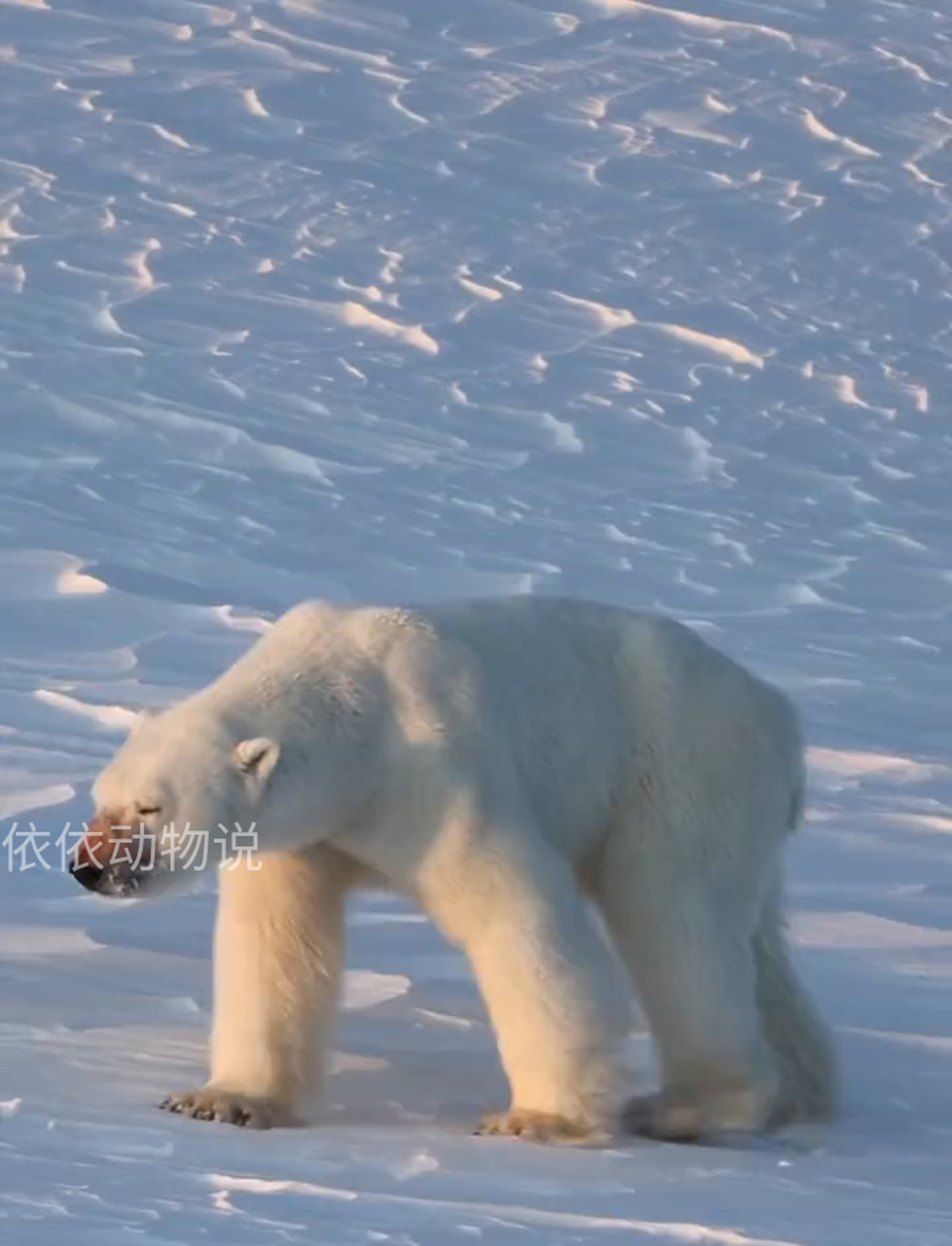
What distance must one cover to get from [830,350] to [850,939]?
31.5ft

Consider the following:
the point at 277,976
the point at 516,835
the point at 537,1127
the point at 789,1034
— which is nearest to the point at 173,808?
the point at 277,976

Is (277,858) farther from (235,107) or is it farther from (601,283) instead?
(235,107)

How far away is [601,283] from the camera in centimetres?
1584

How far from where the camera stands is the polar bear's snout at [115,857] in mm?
4207

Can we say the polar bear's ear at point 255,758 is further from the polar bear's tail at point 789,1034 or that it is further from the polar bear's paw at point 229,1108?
the polar bear's tail at point 789,1034

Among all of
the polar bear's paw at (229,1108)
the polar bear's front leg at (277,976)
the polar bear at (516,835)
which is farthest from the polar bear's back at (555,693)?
the polar bear's paw at (229,1108)

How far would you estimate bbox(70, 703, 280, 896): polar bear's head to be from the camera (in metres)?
4.22

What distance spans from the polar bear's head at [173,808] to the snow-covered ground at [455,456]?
371mm

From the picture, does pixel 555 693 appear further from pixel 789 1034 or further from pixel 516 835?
pixel 789 1034

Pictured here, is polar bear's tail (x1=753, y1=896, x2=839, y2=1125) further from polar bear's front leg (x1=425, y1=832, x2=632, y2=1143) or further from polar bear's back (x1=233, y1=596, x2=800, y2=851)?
polar bear's front leg (x1=425, y1=832, x2=632, y2=1143)

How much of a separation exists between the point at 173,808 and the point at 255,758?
151 mm

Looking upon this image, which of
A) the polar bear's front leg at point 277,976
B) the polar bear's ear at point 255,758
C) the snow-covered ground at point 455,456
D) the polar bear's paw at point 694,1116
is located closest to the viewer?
the snow-covered ground at point 455,456

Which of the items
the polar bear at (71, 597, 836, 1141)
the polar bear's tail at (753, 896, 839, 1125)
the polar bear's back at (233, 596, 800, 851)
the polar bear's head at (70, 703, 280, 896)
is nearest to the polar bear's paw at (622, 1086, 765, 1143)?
the polar bear at (71, 597, 836, 1141)

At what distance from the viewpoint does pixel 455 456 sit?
13.4 meters
